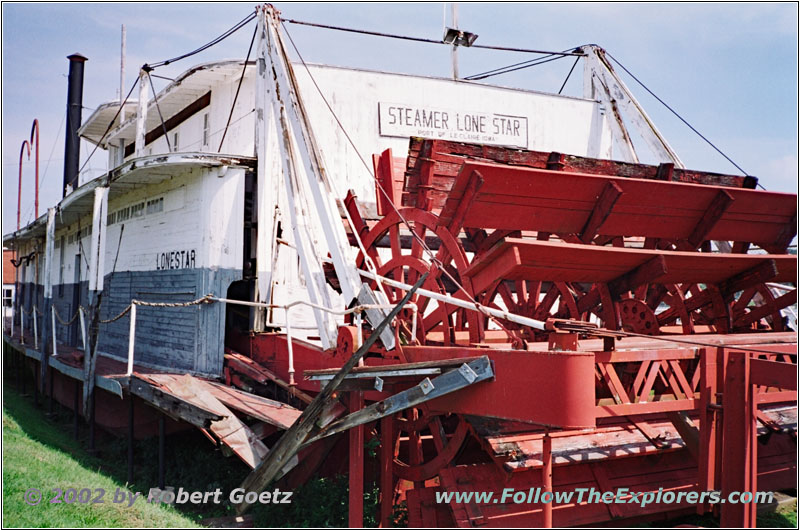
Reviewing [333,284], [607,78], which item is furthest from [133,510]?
[607,78]

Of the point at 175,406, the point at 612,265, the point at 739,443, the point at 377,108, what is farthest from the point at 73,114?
the point at 739,443

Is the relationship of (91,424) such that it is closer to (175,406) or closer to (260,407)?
(175,406)

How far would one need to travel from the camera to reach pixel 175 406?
18.0 ft

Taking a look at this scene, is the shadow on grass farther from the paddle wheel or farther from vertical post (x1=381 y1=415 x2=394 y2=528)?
the paddle wheel

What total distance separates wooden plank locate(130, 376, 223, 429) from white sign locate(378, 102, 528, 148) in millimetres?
3642

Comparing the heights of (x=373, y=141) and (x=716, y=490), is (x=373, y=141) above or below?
above

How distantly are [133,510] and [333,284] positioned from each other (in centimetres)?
245

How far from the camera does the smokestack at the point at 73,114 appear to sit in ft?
51.1

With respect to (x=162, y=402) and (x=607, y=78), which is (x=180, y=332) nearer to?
(x=162, y=402)

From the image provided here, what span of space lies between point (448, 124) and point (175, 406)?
170 inches

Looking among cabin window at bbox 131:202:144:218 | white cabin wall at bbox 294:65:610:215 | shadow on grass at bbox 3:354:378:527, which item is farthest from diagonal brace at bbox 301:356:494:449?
cabin window at bbox 131:202:144:218

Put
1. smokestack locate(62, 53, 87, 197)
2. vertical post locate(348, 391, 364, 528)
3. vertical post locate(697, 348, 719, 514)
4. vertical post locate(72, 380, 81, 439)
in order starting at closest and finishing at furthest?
vertical post locate(697, 348, 719, 514), vertical post locate(348, 391, 364, 528), vertical post locate(72, 380, 81, 439), smokestack locate(62, 53, 87, 197)

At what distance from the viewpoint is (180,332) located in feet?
24.8

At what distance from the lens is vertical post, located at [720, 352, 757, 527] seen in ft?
13.4
